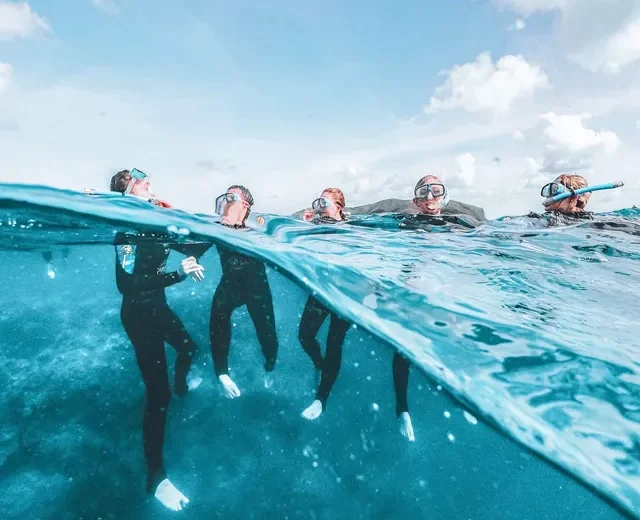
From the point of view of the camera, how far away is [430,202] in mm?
8383

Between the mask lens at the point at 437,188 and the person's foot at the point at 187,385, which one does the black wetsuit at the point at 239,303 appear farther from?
the mask lens at the point at 437,188

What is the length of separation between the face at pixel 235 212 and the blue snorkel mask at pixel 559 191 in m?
8.28

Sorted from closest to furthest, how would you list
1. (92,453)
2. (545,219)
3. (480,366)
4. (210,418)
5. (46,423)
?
1. (480,366)
2. (545,219)
3. (92,453)
4. (46,423)
5. (210,418)

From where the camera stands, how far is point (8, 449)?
10.8 m

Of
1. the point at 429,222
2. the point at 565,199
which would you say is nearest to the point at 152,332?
the point at 429,222

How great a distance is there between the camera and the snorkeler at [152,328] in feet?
16.4

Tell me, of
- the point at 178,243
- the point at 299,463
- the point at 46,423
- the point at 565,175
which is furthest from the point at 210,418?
the point at 565,175

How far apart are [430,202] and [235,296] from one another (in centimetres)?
517

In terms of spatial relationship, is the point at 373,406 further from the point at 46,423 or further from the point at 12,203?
the point at 12,203

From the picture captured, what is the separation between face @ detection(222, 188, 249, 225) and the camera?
714 cm

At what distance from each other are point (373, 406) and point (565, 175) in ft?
52.5

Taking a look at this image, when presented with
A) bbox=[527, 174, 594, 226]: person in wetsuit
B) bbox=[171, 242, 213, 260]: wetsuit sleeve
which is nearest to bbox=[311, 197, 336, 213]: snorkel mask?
bbox=[171, 242, 213, 260]: wetsuit sleeve

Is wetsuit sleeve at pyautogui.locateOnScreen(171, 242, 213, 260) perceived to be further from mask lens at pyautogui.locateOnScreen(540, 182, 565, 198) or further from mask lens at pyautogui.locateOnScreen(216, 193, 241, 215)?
mask lens at pyautogui.locateOnScreen(540, 182, 565, 198)

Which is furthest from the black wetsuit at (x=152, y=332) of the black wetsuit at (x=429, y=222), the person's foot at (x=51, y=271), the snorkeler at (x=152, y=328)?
the person's foot at (x=51, y=271)
